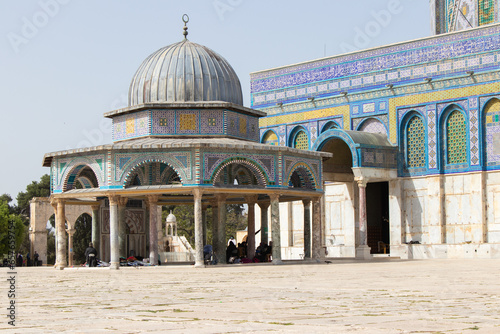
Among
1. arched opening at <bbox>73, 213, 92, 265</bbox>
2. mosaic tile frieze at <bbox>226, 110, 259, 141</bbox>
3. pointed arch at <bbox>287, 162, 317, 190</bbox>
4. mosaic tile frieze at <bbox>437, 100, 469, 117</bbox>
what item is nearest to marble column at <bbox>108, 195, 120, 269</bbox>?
mosaic tile frieze at <bbox>226, 110, 259, 141</bbox>

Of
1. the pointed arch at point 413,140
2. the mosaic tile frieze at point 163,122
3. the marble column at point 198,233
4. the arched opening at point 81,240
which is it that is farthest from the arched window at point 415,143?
the arched opening at point 81,240

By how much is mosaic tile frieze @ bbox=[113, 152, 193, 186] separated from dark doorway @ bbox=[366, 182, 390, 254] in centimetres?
1523

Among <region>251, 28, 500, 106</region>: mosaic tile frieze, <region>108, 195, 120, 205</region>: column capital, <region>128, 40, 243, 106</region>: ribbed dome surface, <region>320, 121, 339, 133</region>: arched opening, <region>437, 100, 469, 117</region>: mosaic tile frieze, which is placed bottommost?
<region>108, 195, 120, 205</region>: column capital

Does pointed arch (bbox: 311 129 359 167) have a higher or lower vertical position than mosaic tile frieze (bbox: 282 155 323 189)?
higher

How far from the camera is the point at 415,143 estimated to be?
1315 inches

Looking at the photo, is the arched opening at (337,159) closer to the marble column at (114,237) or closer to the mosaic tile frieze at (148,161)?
the mosaic tile frieze at (148,161)

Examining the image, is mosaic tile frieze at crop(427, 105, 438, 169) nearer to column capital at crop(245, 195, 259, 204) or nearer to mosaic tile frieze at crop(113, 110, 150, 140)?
column capital at crop(245, 195, 259, 204)

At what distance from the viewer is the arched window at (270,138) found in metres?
38.1

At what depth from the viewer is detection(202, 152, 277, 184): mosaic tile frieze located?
81.1 ft

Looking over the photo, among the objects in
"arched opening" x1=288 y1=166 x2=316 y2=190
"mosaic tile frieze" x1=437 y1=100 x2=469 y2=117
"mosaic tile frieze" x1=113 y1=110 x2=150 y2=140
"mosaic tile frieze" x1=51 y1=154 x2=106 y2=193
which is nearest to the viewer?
"mosaic tile frieze" x1=51 y1=154 x2=106 y2=193

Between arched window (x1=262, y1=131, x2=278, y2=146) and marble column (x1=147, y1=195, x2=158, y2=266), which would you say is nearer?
marble column (x1=147, y1=195, x2=158, y2=266)

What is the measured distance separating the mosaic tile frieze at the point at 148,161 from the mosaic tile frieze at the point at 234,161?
1.67 ft

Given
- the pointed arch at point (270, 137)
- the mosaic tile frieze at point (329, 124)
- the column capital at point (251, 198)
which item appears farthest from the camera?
the pointed arch at point (270, 137)

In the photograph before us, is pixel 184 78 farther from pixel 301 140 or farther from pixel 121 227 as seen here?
pixel 301 140
